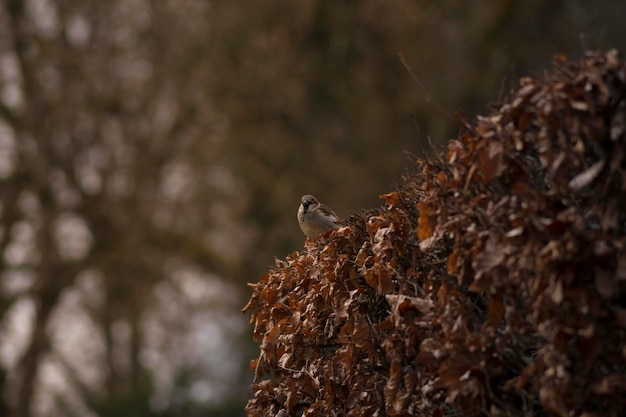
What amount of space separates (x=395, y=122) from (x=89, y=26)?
7385mm

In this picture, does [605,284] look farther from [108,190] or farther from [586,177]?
[108,190]

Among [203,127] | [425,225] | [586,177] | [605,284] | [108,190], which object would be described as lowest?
[605,284]

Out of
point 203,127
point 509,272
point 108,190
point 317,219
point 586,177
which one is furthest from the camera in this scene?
point 108,190

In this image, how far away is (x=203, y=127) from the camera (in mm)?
24281

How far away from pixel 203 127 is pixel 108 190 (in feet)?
9.00

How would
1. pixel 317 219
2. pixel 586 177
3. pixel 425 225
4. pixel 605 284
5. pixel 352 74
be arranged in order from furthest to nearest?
1. pixel 352 74
2. pixel 317 219
3. pixel 425 225
4. pixel 586 177
5. pixel 605 284

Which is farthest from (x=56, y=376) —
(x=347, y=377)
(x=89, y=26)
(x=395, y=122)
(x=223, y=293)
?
(x=347, y=377)

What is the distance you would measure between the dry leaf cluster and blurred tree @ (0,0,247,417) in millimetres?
17345

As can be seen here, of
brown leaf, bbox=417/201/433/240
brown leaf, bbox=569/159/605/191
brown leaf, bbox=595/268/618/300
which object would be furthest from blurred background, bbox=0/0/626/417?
brown leaf, bbox=595/268/618/300

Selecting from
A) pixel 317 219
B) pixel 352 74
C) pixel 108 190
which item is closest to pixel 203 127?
pixel 108 190

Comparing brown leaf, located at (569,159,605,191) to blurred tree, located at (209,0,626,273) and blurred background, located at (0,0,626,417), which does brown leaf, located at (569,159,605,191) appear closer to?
blurred background, located at (0,0,626,417)

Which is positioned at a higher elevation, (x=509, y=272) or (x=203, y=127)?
(x=203, y=127)

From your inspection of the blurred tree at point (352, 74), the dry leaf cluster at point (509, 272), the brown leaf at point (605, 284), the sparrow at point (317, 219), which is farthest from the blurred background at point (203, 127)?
the brown leaf at point (605, 284)

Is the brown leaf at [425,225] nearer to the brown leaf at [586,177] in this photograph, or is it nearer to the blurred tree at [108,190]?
the brown leaf at [586,177]
